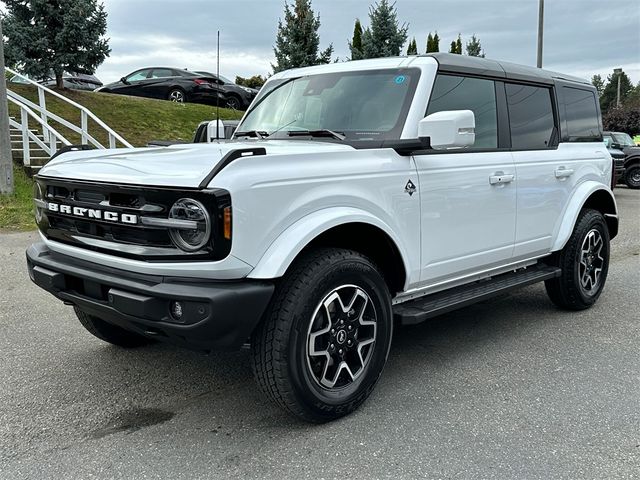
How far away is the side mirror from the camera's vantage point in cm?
321

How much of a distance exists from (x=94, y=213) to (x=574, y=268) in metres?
3.75

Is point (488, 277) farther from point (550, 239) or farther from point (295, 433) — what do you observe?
point (295, 433)

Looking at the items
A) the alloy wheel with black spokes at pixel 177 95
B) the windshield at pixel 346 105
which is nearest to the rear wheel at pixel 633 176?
the alloy wheel with black spokes at pixel 177 95

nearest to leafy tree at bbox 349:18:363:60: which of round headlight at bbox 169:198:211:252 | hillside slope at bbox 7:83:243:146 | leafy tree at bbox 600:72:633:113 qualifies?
hillside slope at bbox 7:83:243:146

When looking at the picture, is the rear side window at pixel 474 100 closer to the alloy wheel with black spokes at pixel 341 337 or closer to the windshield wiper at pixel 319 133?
the windshield wiper at pixel 319 133

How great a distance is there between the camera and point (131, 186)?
2740 mm

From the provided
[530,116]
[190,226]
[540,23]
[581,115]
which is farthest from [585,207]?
[540,23]

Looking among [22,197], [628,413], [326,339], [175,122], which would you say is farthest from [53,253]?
[175,122]

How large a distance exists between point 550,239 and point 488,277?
762mm

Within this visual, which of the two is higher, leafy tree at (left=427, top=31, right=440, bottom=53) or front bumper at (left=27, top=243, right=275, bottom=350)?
leafy tree at (left=427, top=31, right=440, bottom=53)

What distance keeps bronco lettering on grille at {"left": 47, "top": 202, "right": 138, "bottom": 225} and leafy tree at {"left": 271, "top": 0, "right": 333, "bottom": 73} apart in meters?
17.9

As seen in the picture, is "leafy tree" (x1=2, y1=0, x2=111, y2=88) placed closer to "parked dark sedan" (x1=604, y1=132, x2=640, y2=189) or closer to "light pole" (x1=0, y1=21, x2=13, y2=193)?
"light pole" (x1=0, y1=21, x2=13, y2=193)

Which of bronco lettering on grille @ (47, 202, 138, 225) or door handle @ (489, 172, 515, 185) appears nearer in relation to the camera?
bronco lettering on grille @ (47, 202, 138, 225)

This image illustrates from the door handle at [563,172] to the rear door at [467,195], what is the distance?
67cm
